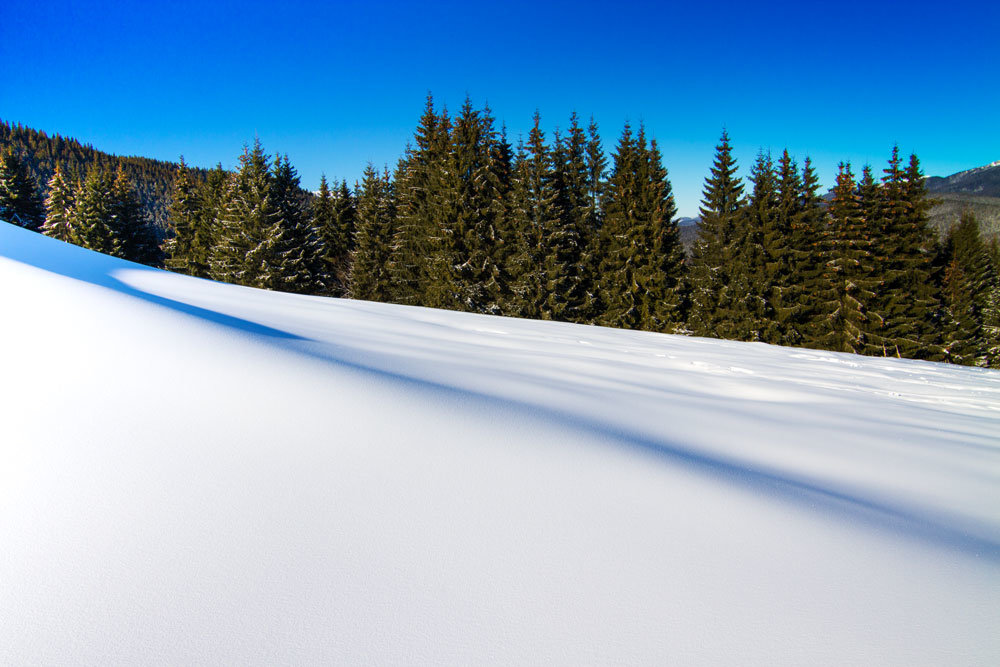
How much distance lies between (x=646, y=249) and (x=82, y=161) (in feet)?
400

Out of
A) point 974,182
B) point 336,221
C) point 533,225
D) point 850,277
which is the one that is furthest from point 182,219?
point 974,182

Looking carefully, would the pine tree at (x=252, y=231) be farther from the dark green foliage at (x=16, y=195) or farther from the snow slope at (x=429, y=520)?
the snow slope at (x=429, y=520)

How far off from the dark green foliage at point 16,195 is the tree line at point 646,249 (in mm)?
20113

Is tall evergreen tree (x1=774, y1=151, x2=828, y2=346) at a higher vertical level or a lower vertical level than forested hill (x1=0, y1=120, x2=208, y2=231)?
lower

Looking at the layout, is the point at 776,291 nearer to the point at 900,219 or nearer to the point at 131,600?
the point at 900,219

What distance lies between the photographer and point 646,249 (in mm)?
21391

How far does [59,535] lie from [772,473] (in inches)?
77.1

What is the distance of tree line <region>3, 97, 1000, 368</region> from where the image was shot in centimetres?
2006

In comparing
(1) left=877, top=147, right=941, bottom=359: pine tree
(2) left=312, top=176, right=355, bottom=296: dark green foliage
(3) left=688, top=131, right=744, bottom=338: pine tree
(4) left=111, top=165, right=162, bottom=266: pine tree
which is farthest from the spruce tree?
(4) left=111, top=165, right=162, bottom=266: pine tree

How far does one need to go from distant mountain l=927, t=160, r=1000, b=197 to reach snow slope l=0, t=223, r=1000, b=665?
236m

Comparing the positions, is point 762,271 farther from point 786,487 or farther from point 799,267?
point 786,487

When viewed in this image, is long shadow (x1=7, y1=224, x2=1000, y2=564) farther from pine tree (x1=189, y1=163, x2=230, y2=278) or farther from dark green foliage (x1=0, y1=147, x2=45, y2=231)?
dark green foliage (x1=0, y1=147, x2=45, y2=231)

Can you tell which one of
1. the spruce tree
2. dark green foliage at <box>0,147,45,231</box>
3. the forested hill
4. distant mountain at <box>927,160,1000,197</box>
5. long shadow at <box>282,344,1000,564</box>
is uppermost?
A: distant mountain at <box>927,160,1000,197</box>

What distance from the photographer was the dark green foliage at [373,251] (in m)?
25.9
